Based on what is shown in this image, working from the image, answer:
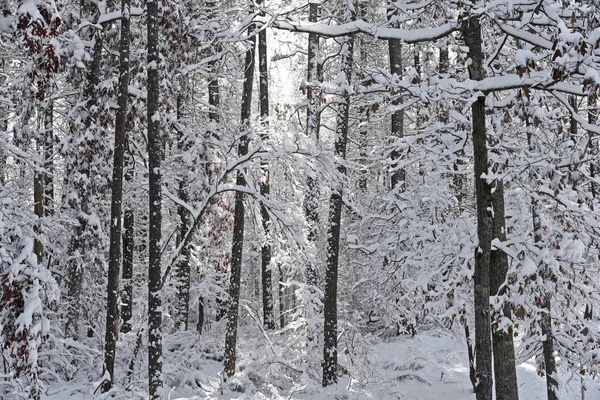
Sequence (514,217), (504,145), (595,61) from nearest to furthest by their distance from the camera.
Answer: (595,61) → (504,145) → (514,217)

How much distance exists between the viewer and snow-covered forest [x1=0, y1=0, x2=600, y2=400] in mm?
6895

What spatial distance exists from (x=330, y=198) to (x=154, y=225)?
183 inches

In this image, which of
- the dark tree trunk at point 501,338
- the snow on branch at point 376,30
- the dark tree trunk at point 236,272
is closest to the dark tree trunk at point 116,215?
the dark tree trunk at point 236,272

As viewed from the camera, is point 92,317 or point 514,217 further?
point 92,317

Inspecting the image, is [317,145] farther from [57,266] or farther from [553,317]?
[57,266]

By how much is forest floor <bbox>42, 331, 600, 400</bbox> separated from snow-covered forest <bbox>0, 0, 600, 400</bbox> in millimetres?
71

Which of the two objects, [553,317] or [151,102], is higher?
[151,102]

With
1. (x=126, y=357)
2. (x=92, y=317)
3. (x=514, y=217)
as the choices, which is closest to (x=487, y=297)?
(x=514, y=217)

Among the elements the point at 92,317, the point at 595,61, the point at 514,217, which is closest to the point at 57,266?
the point at 92,317

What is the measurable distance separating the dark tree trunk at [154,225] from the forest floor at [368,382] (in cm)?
145

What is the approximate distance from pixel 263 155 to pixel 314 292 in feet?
16.1

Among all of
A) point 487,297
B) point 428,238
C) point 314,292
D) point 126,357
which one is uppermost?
point 428,238

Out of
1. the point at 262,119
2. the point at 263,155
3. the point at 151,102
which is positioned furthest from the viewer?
the point at 262,119

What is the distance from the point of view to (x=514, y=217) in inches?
412
